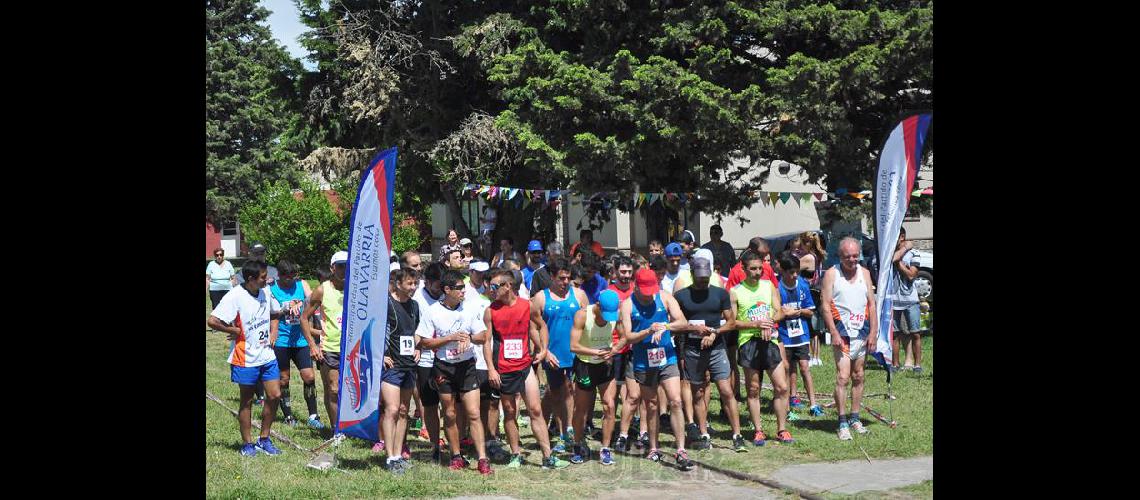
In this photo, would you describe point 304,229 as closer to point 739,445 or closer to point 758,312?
point 758,312

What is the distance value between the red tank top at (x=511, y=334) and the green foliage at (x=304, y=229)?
2781 cm

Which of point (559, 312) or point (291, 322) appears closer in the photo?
point (559, 312)

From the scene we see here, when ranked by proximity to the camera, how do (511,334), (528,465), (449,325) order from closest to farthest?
(449,325) → (511,334) → (528,465)

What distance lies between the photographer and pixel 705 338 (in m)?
9.48

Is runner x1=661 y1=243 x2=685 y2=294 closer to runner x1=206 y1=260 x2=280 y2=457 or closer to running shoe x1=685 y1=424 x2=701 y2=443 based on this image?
running shoe x1=685 y1=424 x2=701 y2=443

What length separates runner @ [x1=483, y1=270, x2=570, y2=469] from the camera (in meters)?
8.93

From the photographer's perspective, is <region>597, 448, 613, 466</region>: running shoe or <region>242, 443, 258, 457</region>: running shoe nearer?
<region>597, 448, 613, 466</region>: running shoe

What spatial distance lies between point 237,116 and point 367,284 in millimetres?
39273

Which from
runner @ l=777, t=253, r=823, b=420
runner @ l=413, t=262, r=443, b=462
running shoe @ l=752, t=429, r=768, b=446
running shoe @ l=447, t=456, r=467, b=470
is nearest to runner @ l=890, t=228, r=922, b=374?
runner @ l=777, t=253, r=823, b=420

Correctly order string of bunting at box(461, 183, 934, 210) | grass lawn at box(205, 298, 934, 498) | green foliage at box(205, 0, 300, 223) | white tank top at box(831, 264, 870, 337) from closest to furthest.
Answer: grass lawn at box(205, 298, 934, 498)
white tank top at box(831, 264, 870, 337)
string of bunting at box(461, 183, 934, 210)
green foliage at box(205, 0, 300, 223)

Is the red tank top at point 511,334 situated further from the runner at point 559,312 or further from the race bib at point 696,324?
the race bib at point 696,324

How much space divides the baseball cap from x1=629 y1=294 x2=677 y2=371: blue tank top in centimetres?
51

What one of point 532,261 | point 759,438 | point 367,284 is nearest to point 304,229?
point 532,261
